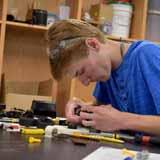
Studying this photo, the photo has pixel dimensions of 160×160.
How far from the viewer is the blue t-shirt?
1.31 meters

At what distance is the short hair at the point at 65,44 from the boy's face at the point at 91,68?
26 mm

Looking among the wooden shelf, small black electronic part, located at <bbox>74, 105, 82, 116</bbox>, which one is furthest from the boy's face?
the wooden shelf

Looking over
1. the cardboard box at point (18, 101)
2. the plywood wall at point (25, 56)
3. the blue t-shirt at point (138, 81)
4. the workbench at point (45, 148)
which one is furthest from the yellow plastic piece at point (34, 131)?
the plywood wall at point (25, 56)

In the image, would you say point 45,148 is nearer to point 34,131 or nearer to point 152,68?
point 34,131

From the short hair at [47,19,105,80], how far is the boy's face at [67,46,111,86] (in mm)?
26

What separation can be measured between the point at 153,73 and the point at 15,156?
63cm

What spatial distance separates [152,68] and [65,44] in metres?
0.31

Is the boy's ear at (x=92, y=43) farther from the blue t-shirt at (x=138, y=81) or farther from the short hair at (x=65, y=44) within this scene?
the blue t-shirt at (x=138, y=81)

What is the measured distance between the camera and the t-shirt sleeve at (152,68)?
1281 mm

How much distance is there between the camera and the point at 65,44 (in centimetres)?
123

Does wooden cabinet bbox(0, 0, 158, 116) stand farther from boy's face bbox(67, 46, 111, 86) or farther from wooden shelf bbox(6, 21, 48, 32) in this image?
boy's face bbox(67, 46, 111, 86)

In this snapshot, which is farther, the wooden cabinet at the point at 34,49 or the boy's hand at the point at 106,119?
the wooden cabinet at the point at 34,49

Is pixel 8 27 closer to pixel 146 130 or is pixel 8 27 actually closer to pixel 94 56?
pixel 94 56

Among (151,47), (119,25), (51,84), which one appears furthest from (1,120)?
(119,25)
